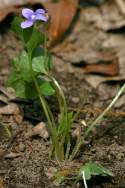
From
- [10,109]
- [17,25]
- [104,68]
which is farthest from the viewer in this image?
[104,68]

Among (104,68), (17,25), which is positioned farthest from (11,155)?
(104,68)

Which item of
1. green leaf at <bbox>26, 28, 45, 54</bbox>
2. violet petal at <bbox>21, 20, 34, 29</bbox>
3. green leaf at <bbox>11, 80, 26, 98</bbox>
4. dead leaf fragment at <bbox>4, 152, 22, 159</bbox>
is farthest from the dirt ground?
violet petal at <bbox>21, 20, 34, 29</bbox>

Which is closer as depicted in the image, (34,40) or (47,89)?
(34,40)

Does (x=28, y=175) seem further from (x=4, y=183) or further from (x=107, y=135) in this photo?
(x=107, y=135)

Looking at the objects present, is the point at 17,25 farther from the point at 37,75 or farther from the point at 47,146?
the point at 47,146

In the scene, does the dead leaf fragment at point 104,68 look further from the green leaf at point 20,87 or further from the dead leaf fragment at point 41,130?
the green leaf at point 20,87

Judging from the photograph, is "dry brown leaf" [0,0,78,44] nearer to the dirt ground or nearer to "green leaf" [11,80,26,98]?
the dirt ground
